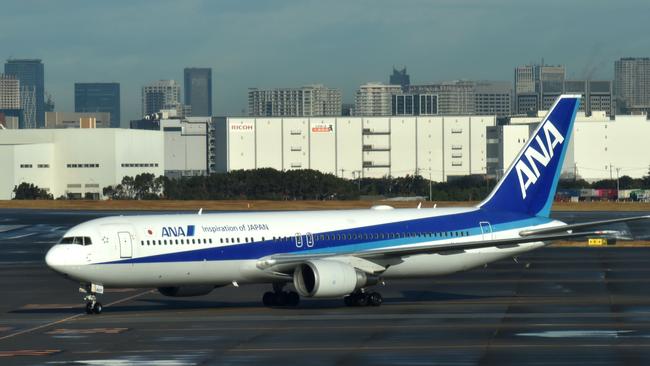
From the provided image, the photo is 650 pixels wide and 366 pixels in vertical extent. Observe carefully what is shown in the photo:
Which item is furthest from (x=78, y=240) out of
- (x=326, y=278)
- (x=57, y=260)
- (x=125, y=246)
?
(x=326, y=278)

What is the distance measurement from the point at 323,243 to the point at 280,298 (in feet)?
8.70

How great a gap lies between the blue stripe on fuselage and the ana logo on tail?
1.52 m

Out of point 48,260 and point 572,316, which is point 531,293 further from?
point 48,260

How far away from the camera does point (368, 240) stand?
48406 millimetres

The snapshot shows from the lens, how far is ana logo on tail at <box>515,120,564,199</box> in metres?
51.3

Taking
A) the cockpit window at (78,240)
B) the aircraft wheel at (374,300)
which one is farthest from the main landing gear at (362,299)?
the cockpit window at (78,240)

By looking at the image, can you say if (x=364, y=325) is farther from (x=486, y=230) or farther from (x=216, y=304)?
(x=486, y=230)

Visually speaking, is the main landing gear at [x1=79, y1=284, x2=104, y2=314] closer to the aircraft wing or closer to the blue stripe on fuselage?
the blue stripe on fuselage

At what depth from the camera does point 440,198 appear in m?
193

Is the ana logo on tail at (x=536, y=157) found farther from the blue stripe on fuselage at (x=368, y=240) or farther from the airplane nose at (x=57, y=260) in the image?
the airplane nose at (x=57, y=260)

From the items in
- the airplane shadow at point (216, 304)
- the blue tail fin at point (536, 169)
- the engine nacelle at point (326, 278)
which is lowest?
the airplane shadow at point (216, 304)

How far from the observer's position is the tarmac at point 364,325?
3316 cm

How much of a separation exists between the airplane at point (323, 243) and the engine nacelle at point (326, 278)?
0.04 meters

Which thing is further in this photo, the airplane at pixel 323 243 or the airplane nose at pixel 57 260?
the airplane at pixel 323 243
